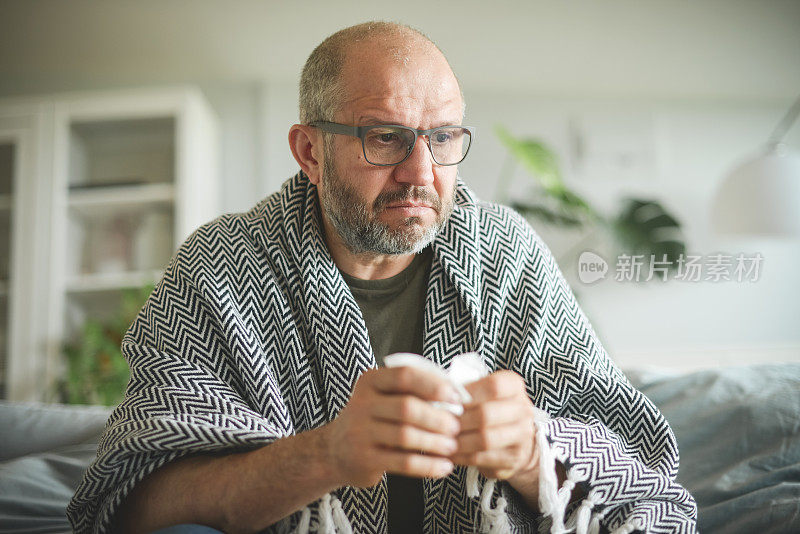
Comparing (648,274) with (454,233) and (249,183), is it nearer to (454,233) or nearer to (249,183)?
(249,183)

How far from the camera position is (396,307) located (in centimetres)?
112

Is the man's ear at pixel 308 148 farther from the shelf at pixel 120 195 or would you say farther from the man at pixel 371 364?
the shelf at pixel 120 195

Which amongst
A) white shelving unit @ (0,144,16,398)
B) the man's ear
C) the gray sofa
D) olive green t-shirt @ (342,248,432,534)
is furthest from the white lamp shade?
white shelving unit @ (0,144,16,398)

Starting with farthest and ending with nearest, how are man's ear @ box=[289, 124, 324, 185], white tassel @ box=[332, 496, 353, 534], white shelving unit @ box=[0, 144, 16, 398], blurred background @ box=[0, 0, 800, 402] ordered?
white shelving unit @ box=[0, 144, 16, 398], blurred background @ box=[0, 0, 800, 402], man's ear @ box=[289, 124, 324, 185], white tassel @ box=[332, 496, 353, 534]

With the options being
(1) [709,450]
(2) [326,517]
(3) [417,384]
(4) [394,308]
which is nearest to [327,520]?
(2) [326,517]

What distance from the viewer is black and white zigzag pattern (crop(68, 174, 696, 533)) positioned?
0.85m

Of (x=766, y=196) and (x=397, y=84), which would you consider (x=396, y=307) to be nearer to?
(x=397, y=84)

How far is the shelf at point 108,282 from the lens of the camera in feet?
9.11

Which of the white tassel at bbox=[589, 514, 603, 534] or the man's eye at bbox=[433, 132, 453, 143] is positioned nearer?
the white tassel at bbox=[589, 514, 603, 534]

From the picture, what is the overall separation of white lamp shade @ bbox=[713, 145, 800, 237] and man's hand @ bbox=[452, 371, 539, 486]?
92.3 inches

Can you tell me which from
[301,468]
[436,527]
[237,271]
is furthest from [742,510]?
[237,271]

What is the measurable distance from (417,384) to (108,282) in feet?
8.26

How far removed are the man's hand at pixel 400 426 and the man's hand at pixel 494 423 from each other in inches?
0.7

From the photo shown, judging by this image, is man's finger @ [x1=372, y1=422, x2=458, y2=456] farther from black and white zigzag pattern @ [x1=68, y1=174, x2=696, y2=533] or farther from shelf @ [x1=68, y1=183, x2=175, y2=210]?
shelf @ [x1=68, y1=183, x2=175, y2=210]
